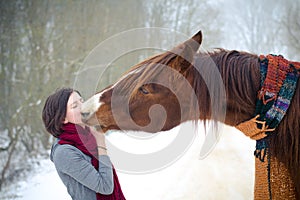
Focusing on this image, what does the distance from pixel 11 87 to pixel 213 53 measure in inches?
277

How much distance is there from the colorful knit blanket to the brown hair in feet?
3.36

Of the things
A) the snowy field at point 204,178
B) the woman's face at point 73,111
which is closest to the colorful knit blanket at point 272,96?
the woman's face at point 73,111

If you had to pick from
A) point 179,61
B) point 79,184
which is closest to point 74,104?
point 79,184

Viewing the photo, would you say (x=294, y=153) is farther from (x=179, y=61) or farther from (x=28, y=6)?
(x=28, y=6)

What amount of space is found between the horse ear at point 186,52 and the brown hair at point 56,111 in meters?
0.68

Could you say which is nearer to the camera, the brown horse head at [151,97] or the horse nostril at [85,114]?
the brown horse head at [151,97]

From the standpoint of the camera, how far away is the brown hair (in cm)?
162

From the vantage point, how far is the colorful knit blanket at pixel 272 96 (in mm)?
1237

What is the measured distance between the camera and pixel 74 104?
1.66m

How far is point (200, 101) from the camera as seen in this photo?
144cm

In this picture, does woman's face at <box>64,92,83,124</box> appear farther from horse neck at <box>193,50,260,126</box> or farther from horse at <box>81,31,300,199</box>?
horse neck at <box>193,50,260,126</box>

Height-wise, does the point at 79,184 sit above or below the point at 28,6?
below

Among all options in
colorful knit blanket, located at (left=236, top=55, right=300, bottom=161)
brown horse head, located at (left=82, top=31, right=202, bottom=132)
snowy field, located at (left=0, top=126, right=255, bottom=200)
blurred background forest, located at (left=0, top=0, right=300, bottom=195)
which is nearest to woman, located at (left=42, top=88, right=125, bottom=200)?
brown horse head, located at (left=82, top=31, right=202, bottom=132)

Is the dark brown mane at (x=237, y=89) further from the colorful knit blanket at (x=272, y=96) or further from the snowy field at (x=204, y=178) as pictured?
the snowy field at (x=204, y=178)
